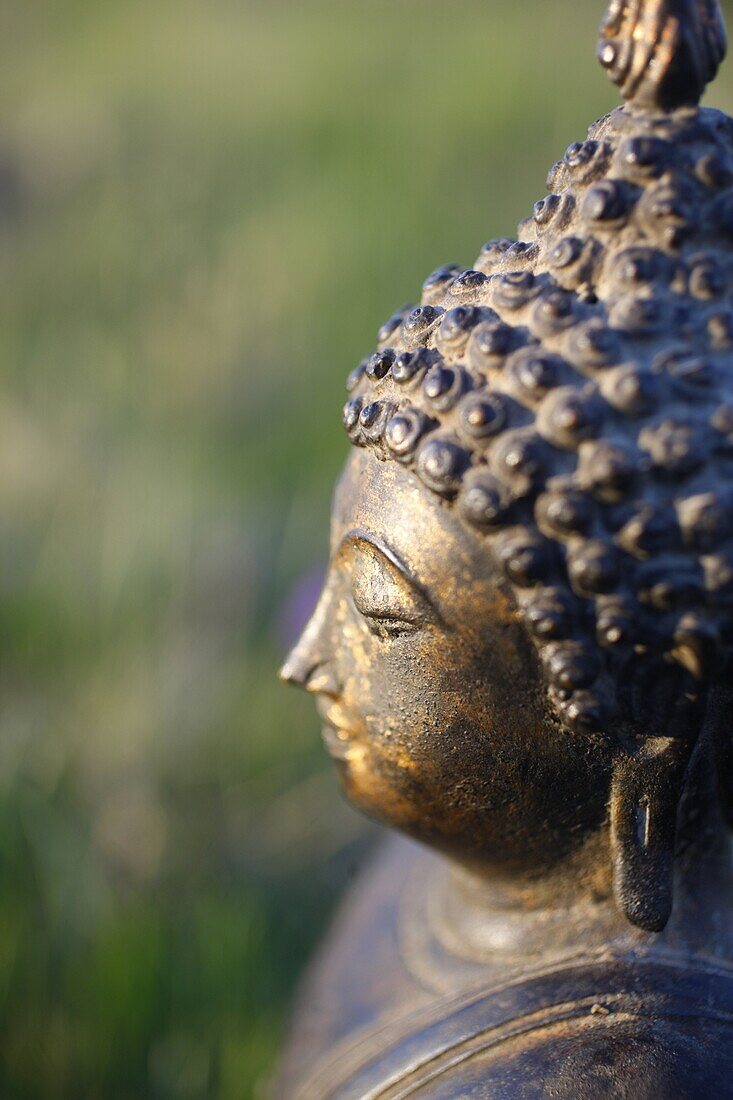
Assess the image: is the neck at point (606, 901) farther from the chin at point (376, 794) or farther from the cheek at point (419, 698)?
the cheek at point (419, 698)

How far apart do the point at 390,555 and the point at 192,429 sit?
3.05m

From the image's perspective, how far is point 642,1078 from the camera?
1.36 meters

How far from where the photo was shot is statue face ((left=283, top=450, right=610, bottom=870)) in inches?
54.3

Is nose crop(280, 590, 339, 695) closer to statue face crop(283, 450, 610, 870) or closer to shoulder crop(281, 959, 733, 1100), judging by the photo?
statue face crop(283, 450, 610, 870)

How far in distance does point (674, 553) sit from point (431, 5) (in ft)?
20.0

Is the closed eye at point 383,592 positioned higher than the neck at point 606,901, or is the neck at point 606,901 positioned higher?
the closed eye at point 383,592

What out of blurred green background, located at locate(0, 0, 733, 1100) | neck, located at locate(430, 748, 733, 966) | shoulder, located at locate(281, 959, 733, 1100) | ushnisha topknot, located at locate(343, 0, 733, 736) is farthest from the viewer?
blurred green background, located at locate(0, 0, 733, 1100)

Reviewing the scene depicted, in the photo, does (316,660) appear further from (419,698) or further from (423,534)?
(423,534)

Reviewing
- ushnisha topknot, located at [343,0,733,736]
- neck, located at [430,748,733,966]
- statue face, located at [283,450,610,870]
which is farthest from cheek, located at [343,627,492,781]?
neck, located at [430,748,733,966]

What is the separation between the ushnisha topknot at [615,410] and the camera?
126cm

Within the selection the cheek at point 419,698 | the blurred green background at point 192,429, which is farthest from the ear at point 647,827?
the blurred green background at point 192,429

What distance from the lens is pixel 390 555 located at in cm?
142

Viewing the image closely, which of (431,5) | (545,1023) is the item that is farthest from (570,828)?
(431,5)

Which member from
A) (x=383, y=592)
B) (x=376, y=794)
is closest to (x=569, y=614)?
(x=383, y=592)
